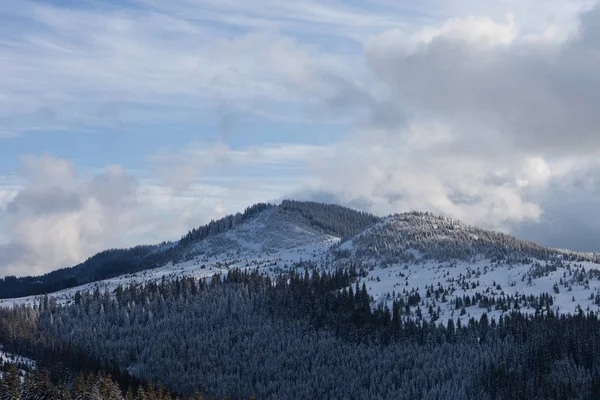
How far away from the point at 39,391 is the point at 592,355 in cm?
13201

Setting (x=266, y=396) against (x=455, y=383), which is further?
(x=266, y=396)

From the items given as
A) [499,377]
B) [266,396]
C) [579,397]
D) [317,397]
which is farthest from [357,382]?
[579,397]

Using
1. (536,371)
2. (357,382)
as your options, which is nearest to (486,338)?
(536,371)

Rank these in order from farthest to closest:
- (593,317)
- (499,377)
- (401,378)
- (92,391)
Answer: (593,317)
(401,378)
(499,377)
(92,391)

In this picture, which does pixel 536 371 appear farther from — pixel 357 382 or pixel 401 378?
pixel 357 382

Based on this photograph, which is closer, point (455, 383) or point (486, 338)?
point (455, 383)

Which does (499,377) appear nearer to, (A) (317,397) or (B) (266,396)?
(A) (317,397)

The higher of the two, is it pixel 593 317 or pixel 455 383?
pixel 593 317

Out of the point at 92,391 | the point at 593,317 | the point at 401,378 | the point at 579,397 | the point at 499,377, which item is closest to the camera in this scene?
the point at 92,391

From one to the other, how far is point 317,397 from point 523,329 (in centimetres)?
6028

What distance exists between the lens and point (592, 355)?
17925cm

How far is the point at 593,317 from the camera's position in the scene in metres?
198

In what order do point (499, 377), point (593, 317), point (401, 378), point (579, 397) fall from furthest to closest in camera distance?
point (593, 317)
point (401, 378)
point (499, 377)
point (579, 397)

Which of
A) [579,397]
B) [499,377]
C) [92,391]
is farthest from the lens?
[499,377]
